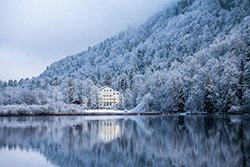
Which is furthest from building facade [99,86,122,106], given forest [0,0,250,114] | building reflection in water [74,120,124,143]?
building reflection in water [74,120,124,143]

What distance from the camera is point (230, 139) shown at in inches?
826

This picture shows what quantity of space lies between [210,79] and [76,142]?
5745 cm

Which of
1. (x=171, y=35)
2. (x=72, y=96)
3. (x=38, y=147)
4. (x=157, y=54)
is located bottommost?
(x=38, y=147)

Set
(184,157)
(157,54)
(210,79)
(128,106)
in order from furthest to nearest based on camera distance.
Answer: (157,54) < (128,106) < (210,79) < (184,157)

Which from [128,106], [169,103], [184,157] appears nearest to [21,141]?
[184,157]

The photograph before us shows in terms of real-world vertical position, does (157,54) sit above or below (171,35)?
below

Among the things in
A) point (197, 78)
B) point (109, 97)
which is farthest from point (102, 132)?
point (109, 97)

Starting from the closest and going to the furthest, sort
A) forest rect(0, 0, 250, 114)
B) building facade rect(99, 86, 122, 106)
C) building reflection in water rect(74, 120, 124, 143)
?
building reflection in water rect(74, 120, 124, 143) → forest rect(0, 0, 250, 114) → building facade rect(99, 86, 122, 106)

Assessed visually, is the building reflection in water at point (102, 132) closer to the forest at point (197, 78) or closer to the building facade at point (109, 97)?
the forest at point (197, 78)

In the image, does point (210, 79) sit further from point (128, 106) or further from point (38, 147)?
point (38, 147)

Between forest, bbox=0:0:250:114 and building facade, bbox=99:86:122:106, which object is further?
building facade, bbox=99:86:122:106

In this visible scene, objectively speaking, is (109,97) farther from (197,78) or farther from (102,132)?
(102,132)

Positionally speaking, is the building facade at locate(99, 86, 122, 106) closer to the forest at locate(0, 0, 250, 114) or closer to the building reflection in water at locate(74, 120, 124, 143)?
the forest at locate(0, 0, 250, 114)

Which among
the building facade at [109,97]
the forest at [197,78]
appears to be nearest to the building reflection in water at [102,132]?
the forest at [197,78]
